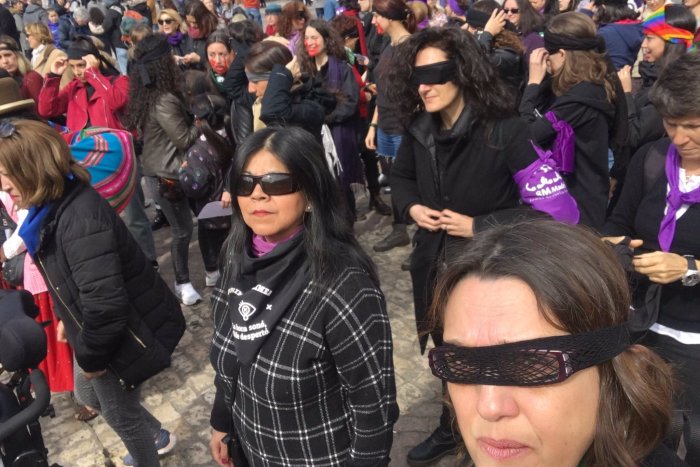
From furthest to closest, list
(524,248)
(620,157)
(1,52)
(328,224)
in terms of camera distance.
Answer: (1,52) → (620,157) → (328,224) → (524,248)

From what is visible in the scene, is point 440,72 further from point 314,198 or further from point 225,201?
point 225,201

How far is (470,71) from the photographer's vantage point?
276 centimetres

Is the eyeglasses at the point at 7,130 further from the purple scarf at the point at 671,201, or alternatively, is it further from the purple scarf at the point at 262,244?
the purple scarf at the point at 671,201

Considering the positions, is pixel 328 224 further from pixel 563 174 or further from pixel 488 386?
pixel 563 174

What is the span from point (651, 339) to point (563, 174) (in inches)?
54.7

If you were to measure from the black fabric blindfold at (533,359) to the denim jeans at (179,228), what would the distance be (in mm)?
4440

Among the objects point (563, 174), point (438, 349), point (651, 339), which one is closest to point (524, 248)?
point (438, 349)

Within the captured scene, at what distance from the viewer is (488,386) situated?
113cm

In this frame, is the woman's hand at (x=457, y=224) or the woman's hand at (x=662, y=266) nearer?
the woman's hand at (x=662, y=266)

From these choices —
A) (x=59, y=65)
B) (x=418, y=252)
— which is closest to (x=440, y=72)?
(x=418, y=252)

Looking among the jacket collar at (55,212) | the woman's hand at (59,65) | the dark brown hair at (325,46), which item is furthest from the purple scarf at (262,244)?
the woman's hand at (59,65)

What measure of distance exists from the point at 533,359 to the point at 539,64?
3.40m

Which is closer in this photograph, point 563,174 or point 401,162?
point 401,162

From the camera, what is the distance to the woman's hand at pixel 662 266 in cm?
229
